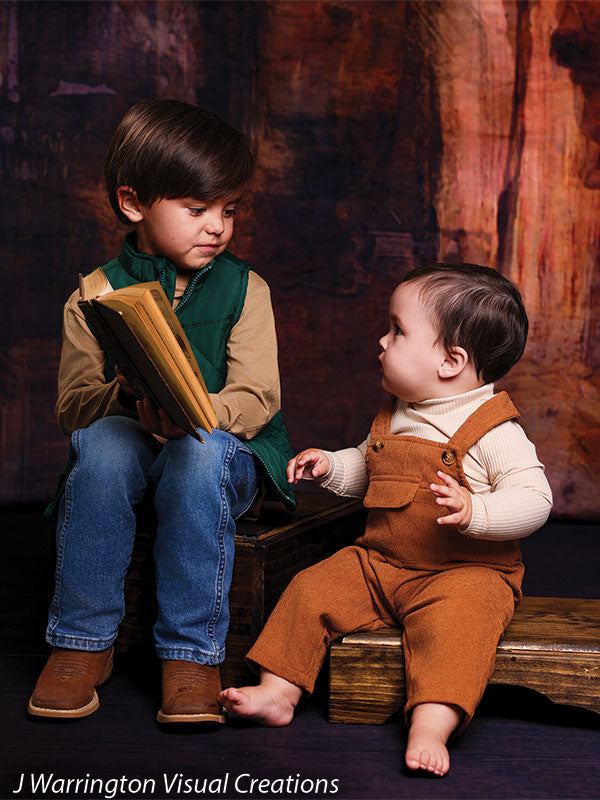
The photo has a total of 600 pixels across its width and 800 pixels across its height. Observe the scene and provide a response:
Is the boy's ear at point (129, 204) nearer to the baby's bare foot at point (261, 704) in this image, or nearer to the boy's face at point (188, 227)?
the boy's face at point (188, 227)

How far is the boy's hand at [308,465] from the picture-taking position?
1774 millimetres

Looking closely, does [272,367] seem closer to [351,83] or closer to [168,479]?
[168,479]

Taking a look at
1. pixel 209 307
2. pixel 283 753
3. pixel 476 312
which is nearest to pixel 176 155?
pixel 209 307

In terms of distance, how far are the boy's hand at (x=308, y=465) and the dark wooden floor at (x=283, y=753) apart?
418mm

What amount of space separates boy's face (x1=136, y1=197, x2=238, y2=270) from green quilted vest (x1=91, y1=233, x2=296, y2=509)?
0.03 meters

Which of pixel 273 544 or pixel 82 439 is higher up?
pixel 82 439

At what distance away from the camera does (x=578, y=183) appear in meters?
3.47

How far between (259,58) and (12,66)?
0.94m

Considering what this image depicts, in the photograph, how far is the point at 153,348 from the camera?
1402mm

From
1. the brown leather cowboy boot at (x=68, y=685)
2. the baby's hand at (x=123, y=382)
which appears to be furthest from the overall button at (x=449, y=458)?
the brown leather cowboy boot at (x=68, y=685)

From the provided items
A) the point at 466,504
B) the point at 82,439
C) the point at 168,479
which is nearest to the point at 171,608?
the point at 168,479

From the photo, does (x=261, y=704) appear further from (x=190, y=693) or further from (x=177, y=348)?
(x=177, y=348)

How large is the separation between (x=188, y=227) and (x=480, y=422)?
690mm

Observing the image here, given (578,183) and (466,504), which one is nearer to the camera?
(466,504)
